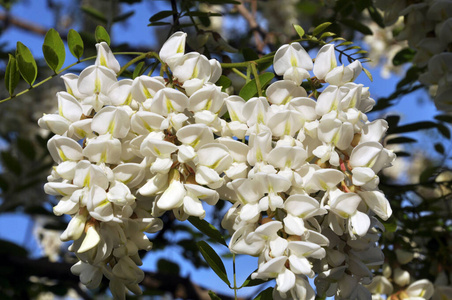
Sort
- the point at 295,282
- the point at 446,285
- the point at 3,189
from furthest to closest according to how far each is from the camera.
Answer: the point at 3,189
the point at 446,285
the point at 295,282

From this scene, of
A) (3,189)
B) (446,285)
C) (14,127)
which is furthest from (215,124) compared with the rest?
(14,127)

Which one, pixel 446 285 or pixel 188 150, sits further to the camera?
pixel 446 285

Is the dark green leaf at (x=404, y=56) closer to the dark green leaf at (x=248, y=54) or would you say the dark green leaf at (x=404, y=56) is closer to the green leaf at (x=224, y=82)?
the dark green leaf at (x=248, y=54)

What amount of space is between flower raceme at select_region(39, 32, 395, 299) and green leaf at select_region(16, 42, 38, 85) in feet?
0.50

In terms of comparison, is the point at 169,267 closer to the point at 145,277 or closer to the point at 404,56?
the point at 145,277

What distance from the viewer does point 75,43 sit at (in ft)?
2.46

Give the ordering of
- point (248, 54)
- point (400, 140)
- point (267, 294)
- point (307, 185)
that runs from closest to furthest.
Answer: point (307, 185), point (267, 294), point (248, 54), point (400, 140)

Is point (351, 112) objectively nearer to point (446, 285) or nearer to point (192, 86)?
point (192, 86)

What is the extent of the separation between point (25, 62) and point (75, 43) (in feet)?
0.25

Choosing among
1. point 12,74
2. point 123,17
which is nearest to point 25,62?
point 12,74

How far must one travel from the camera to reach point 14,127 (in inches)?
83.7

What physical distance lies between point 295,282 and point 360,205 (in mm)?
116

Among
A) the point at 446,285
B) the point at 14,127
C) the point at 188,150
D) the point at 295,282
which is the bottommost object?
the point at 14,127

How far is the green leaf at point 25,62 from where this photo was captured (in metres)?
0.71
